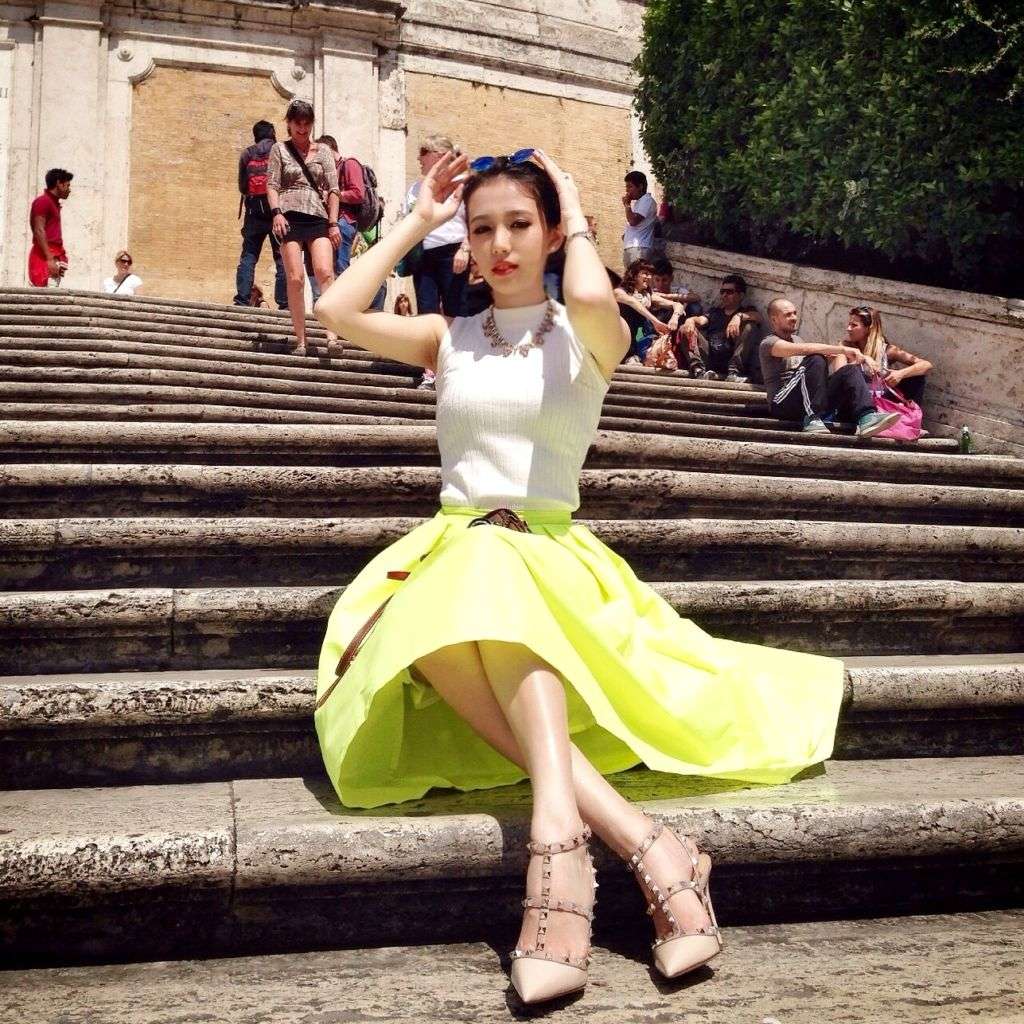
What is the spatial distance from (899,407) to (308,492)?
4139mm

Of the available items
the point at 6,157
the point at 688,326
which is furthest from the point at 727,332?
the point at 6,157

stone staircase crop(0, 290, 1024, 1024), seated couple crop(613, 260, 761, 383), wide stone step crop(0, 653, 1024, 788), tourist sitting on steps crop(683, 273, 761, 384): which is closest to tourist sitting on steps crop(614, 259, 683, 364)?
seated couple crop(613, 260, 761, 383)

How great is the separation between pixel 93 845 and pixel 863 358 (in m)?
5.51

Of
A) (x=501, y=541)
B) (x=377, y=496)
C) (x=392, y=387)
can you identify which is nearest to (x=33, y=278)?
(x=392, y=387)

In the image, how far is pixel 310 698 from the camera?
2652 millimetres

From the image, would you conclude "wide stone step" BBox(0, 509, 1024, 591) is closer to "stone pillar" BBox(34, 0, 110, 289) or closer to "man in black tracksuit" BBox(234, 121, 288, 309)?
"man in black tracksuit" BBox(234, 121, 288, 309)

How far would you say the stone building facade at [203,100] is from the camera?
532 inches

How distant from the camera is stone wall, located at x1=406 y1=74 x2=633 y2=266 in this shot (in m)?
15.3

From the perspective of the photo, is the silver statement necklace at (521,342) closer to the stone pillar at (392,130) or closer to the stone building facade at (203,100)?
the stone building facade at (203,100)

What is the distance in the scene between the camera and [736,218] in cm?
901

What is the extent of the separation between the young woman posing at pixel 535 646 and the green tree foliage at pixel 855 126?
462cm

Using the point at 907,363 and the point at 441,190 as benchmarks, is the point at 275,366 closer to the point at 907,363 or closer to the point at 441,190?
the point at 907,363

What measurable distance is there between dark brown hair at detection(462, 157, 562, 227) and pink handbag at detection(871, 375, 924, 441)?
13.8ft

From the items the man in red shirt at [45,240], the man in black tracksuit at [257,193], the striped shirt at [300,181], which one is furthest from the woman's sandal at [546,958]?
the man in red shirt at [45,240]
